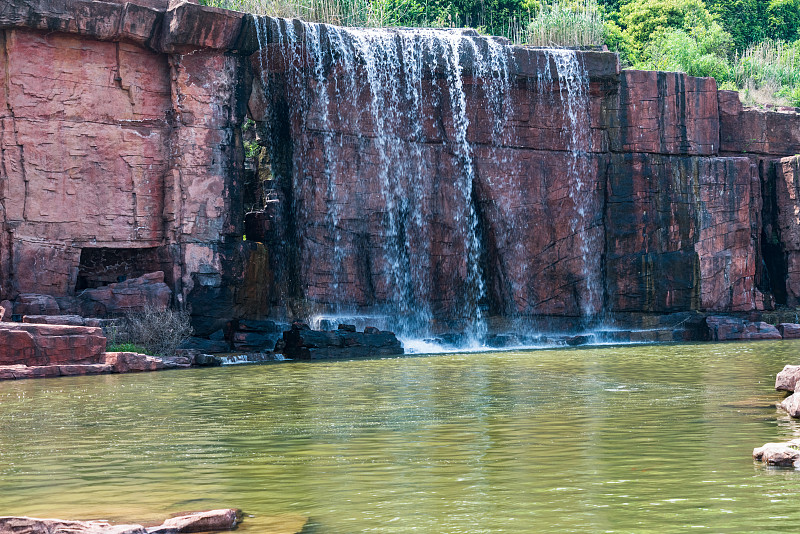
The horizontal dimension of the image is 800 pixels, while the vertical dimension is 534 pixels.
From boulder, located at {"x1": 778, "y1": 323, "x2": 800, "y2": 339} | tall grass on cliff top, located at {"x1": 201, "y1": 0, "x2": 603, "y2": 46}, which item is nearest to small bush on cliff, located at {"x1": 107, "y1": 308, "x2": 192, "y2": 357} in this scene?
tall grass on cliff top, located at {"x1": 201, "y1": 0, "x2": 603, "y2": 46}

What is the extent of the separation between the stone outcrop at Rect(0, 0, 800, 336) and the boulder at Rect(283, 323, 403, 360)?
1381mm

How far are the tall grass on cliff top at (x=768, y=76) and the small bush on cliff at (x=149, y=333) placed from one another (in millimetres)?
25182

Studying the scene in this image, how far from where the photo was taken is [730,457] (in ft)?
23.3

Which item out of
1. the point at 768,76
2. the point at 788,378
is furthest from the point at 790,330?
the point at 788,378

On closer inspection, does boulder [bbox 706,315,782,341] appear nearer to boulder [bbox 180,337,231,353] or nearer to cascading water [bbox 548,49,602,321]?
cascading water [bbox 548,49,602,321]

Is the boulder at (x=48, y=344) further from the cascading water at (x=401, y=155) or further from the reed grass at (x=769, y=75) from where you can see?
the reed grass at (x=769, y=75)

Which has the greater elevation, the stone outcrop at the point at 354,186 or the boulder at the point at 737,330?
the stone outcrop at the point at 354,186

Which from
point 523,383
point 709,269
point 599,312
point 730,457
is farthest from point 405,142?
point 730,457

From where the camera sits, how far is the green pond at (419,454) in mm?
5664

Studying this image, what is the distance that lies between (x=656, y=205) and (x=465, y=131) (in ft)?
20.4

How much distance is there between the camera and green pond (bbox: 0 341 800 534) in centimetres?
566

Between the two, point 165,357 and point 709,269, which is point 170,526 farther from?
point 709,269

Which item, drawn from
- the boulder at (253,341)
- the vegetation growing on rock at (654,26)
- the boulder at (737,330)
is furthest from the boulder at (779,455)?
the vegetation growing on rock at (654,26)

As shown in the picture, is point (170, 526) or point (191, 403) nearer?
point (170, 526)
